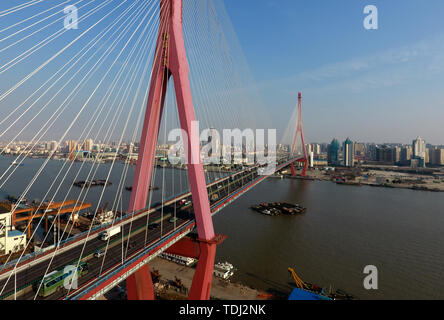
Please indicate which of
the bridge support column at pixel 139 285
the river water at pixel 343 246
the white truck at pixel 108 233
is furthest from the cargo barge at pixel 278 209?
the white truck at pixel 108 233

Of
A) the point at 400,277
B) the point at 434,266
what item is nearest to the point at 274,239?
the point at 400,277

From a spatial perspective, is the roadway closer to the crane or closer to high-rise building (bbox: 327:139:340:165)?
the crane

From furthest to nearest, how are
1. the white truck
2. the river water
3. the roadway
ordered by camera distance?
the river water → the white truck → the roadway

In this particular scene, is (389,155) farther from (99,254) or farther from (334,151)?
(99,254)

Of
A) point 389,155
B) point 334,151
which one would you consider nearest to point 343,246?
point 334,151

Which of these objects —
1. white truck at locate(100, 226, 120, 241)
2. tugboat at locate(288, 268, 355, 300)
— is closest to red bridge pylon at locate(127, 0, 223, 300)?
white truck at locate(100, 226, 120, 241)

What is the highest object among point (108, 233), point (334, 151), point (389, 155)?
point (334, 151)

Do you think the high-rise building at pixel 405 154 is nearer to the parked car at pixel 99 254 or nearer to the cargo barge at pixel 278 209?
the cargo barge at pixel 278 209
